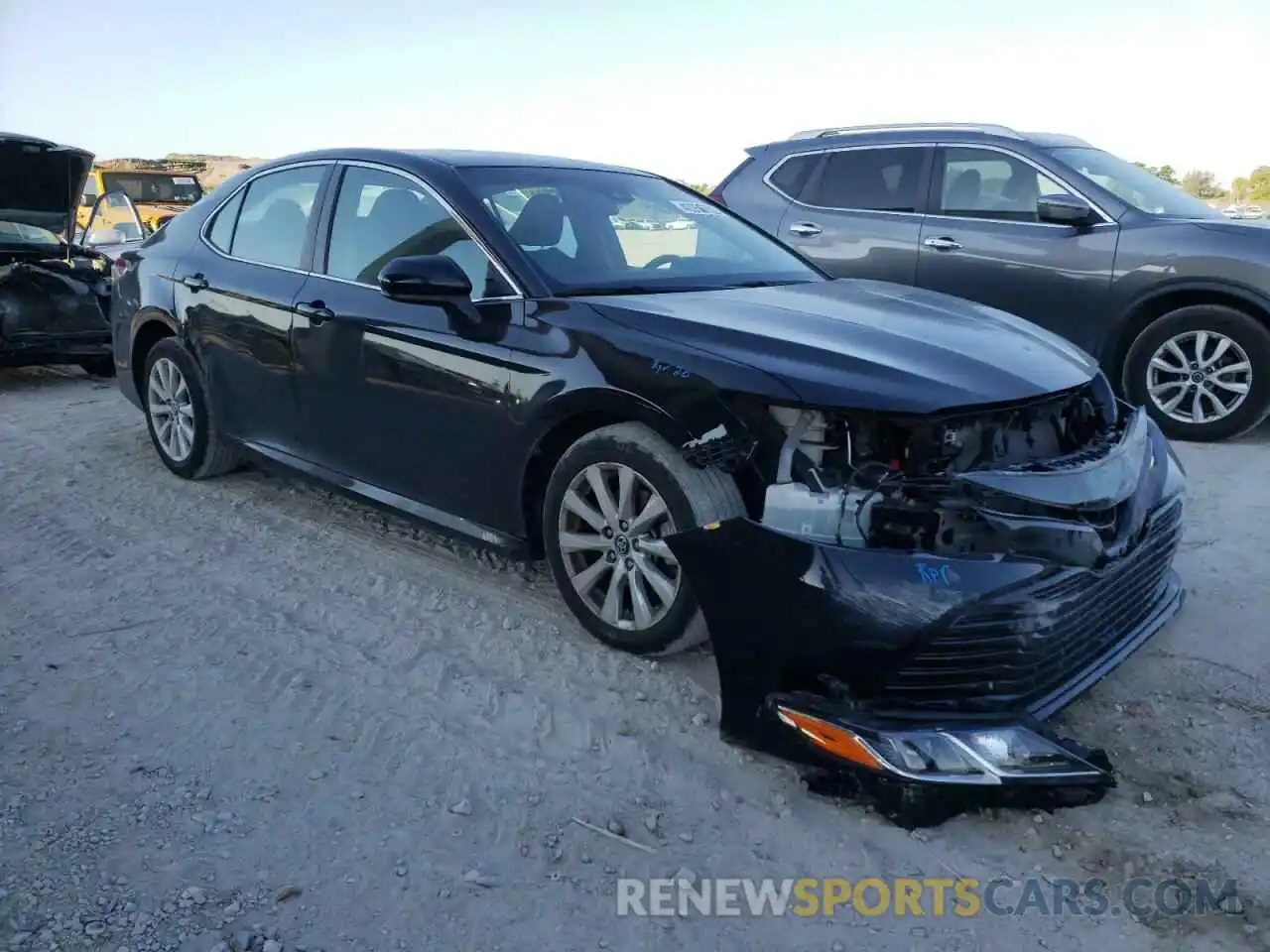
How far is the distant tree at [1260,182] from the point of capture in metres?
39.8

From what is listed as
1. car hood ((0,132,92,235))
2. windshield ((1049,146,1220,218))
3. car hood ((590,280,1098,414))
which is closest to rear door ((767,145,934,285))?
windshield ((1049,146,1220,218))

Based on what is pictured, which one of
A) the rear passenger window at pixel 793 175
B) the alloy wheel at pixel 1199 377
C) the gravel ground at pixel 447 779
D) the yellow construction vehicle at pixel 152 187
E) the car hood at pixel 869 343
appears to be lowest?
the gravel ground at pixel 447 779

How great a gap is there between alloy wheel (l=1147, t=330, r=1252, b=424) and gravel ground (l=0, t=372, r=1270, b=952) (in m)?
2.12

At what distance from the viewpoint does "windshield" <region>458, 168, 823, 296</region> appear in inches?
150

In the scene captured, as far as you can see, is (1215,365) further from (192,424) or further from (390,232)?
(192,424)

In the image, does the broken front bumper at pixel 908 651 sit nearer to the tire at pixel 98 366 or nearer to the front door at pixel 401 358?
the front door at pixel 401 358

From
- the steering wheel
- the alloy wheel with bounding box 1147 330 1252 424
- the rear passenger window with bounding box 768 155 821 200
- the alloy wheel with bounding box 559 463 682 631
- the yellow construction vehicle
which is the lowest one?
the alloy wheel with bounding box 559 463 682 631

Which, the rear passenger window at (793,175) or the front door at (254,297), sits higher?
the rear passenger window at (793,175)

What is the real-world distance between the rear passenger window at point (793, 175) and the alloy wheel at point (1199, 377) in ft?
8.54

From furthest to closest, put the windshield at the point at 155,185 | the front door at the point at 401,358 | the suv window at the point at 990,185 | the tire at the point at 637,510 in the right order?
1. the windshield at the point at 155,185
2. the suv window at the point at 990,185
3. the front door at the point at 401,358
4. the tire at the point at 637,510

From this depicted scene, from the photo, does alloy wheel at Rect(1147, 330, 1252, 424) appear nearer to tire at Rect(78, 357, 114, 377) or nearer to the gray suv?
the gray suv

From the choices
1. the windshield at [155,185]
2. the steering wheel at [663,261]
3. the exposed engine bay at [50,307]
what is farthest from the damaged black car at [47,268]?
the windshield at [155,185]

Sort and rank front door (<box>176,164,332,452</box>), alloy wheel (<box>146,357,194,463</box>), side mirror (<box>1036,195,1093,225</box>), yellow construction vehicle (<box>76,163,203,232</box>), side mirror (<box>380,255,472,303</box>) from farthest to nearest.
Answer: yellow construction vehicle (<box>76,163,203,232</box>) < side mirror (<box>1036,195,1093,225</box>) < alloy wheel (<box>146,357,194,463</box>) < front door (<box>176,164,332,452</box>) < side mirror (<box>380,255,472,303</box>)

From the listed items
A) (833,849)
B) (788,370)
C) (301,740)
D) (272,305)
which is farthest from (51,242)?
(833,849)
